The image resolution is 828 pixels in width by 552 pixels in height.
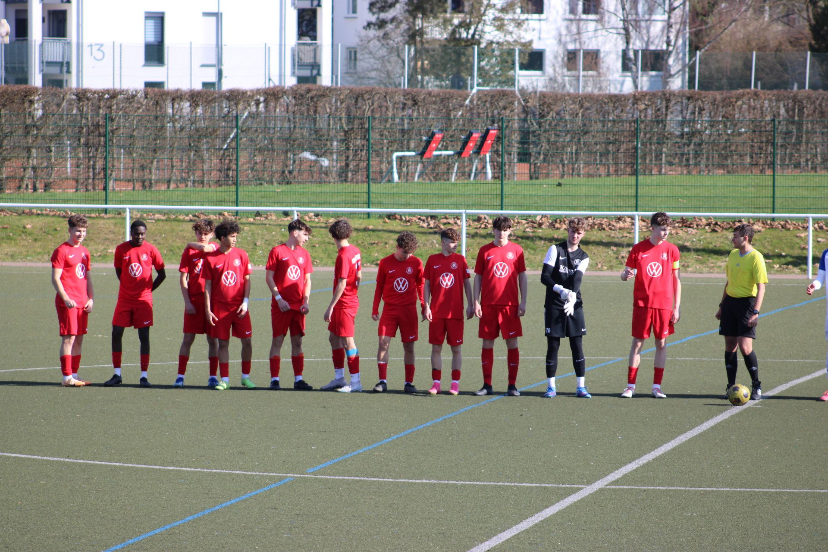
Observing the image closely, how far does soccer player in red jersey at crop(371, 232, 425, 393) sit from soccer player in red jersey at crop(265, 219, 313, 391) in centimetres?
77

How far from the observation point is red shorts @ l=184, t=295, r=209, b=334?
977 centimetres

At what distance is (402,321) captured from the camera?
376 inches

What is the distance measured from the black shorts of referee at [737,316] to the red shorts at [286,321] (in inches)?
162

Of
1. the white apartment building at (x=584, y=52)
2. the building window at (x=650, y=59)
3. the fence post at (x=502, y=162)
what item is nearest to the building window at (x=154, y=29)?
the white apartment building at (x=584, y=52)

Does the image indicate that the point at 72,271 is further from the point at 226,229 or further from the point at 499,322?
the point at 499,322

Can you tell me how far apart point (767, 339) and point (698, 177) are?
43.0ft

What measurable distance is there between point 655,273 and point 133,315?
5.21 meters

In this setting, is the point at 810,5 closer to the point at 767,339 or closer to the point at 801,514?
the point at 767,339

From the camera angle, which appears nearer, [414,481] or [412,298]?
[414,481]

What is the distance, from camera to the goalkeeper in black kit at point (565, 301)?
30.3 ft

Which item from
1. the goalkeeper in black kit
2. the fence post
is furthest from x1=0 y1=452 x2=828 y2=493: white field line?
the fence post

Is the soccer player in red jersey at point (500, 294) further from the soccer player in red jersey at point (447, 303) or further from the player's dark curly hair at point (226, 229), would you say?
the player's dark curly hair at point (226, 229)

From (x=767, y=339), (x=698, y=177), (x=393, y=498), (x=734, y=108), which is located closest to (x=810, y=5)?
(x=734, y=108)

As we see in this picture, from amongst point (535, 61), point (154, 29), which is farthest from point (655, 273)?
point (535, 61)
